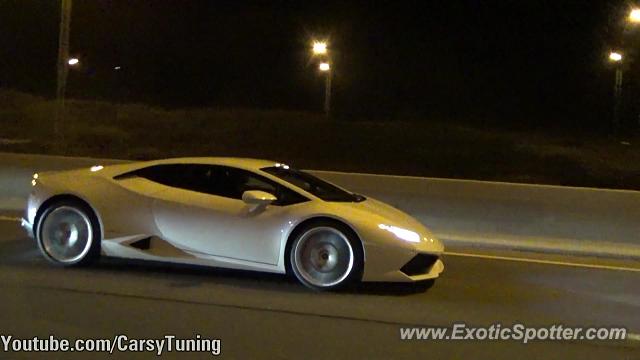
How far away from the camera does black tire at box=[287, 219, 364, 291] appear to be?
7.97 metres

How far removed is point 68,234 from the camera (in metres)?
8.67

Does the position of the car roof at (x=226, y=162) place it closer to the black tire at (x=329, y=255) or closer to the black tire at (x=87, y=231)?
the black tire at (x=87, y=231)

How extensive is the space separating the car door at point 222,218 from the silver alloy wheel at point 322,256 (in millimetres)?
235

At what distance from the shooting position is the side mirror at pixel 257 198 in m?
8.09

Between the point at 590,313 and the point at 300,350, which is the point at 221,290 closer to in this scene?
the point at 300,350

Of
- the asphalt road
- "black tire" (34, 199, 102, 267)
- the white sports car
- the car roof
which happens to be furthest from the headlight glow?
"black tire" (34, 199, 102, 267)

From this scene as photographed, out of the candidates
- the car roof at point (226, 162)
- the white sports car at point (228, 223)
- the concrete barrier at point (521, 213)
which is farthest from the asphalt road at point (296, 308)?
the concrete barrier at point (521, 213)

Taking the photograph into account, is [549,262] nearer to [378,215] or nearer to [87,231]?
[378,215]

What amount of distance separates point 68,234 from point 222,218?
5.45 feet

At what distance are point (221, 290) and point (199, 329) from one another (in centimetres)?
137

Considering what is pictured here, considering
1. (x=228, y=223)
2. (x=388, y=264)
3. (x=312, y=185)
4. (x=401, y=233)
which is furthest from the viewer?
(x=312, y=185)

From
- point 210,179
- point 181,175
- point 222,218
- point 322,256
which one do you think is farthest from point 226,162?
point 322,256

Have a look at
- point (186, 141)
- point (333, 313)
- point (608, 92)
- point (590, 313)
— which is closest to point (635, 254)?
point (590, 313)

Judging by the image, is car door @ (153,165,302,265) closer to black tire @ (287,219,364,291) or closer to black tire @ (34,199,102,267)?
black tire @ (287,219,364,291)
